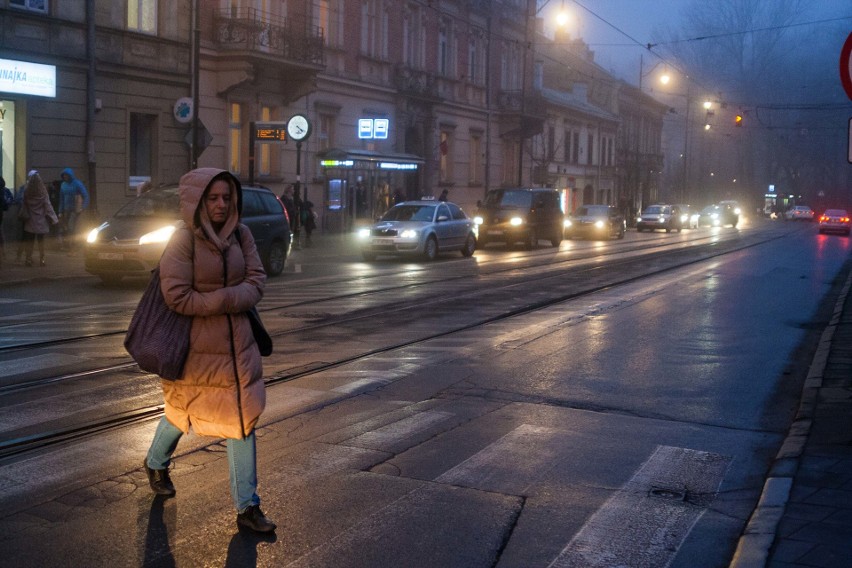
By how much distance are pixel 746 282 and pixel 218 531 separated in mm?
17702

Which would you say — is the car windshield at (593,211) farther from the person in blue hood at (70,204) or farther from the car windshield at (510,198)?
the person in blue hood at (70,204)

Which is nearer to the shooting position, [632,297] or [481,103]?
[632,297]

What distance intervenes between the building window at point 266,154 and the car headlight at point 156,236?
50.6 ft

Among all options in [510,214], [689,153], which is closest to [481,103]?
[510,214]

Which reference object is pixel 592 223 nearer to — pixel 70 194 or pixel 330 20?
pixel 330 20

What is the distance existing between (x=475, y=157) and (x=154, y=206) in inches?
1232

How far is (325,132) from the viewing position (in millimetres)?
36281

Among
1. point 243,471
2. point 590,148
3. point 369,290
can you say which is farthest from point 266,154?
point 590,148

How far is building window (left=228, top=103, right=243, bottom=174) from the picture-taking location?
3142cm

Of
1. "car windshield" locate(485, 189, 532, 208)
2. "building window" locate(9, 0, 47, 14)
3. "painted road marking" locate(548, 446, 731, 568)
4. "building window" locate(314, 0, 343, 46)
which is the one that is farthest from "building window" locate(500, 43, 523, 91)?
"painted road marking" locate(548, 446, 731, 568)

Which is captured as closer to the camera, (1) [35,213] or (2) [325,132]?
(1) [35,213]

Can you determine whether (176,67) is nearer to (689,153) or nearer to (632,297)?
(632,297)

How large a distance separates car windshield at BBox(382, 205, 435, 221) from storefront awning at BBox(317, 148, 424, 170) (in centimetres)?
660

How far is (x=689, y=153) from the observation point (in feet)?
308
